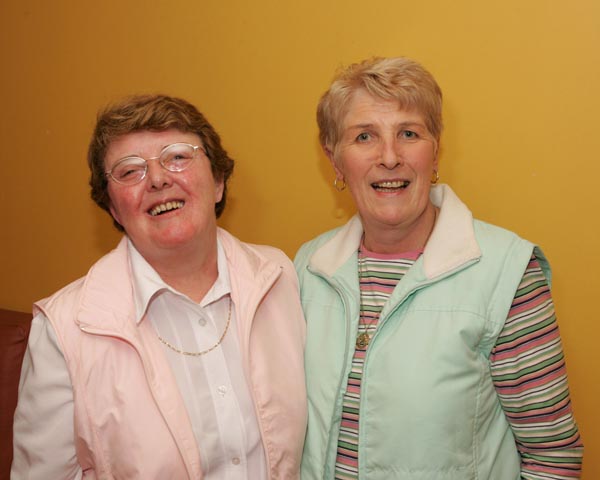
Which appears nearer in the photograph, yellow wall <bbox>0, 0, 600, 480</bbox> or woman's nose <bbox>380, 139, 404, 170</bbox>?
woman's nose <bbox>380, 139, 404, 170</bbox>

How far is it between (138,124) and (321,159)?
77 centimetres

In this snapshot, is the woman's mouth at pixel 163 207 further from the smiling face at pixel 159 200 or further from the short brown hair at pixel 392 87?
the short brown hair at pixel 392 87

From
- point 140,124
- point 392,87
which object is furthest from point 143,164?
point 392,87

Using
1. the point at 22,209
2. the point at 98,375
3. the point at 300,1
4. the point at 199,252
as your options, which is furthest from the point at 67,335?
the point at 22,209

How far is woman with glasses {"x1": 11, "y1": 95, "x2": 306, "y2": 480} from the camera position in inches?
56.1

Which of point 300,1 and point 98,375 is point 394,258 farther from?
point 300,1

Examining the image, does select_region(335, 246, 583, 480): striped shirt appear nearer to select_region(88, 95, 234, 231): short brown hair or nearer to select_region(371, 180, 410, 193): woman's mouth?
select_region(371, 180, 410, 193): woman's mouth

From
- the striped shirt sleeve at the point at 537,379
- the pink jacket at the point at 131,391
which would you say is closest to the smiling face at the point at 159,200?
the pink jacket at the point at 131,391

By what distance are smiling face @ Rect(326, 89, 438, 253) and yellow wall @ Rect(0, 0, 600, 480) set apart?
354 mm

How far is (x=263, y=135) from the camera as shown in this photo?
2.20 meters

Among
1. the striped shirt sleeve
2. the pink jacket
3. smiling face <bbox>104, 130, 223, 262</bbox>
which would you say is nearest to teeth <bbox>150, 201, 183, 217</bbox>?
smiling face <bbox>104, 130, 223, 262</bbox>

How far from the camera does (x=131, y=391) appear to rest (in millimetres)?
1424

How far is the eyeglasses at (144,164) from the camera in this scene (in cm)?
155

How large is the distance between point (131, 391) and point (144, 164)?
593 mm
